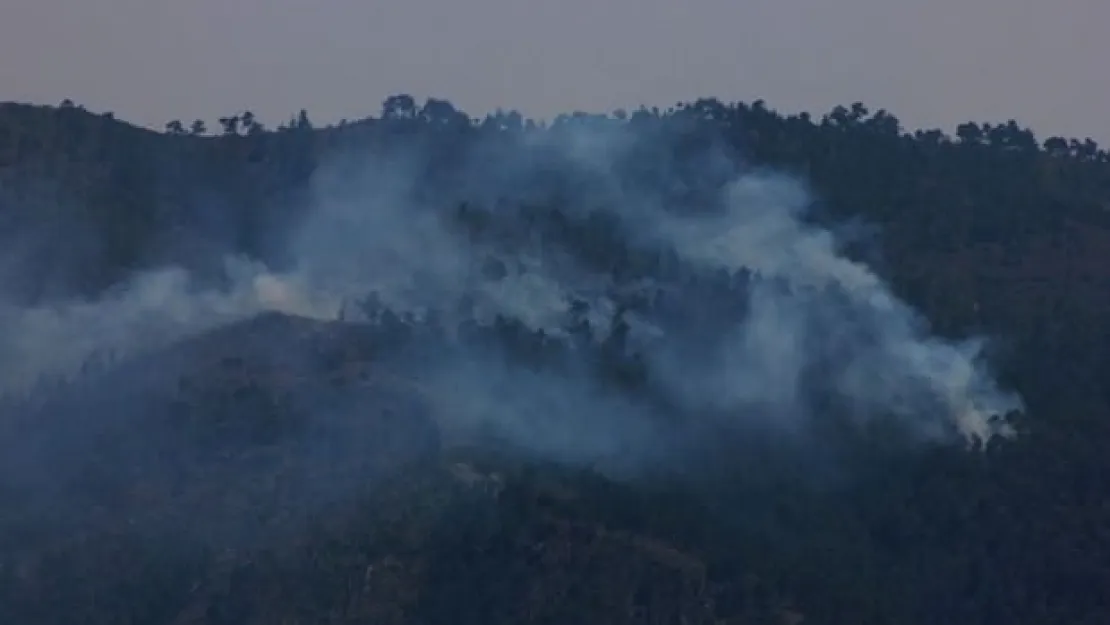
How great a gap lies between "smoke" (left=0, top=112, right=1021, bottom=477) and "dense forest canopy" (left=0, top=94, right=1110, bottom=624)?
7.9 inches

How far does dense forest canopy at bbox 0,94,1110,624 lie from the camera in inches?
2867

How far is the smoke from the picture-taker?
86938 millimetres

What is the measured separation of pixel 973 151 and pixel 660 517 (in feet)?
164

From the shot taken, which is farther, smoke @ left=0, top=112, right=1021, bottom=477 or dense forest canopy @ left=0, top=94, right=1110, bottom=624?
smoke @ left=0, top=112, right=1021, bottom=477

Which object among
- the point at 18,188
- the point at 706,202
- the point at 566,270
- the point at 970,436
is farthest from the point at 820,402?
the point at 18,188

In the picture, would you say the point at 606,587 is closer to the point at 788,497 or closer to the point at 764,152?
the point at 788,497

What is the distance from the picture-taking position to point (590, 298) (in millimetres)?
96188

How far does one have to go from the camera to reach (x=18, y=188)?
99438 millimetres

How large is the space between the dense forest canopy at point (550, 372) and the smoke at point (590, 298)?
7.9 inches

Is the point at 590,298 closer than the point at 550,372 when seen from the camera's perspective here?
No

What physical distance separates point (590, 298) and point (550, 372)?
8935 millimetres

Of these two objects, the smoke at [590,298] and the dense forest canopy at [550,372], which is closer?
the dense forest canopy at [550,372]

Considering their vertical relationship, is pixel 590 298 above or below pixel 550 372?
above

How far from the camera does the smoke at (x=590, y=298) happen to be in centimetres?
8694
